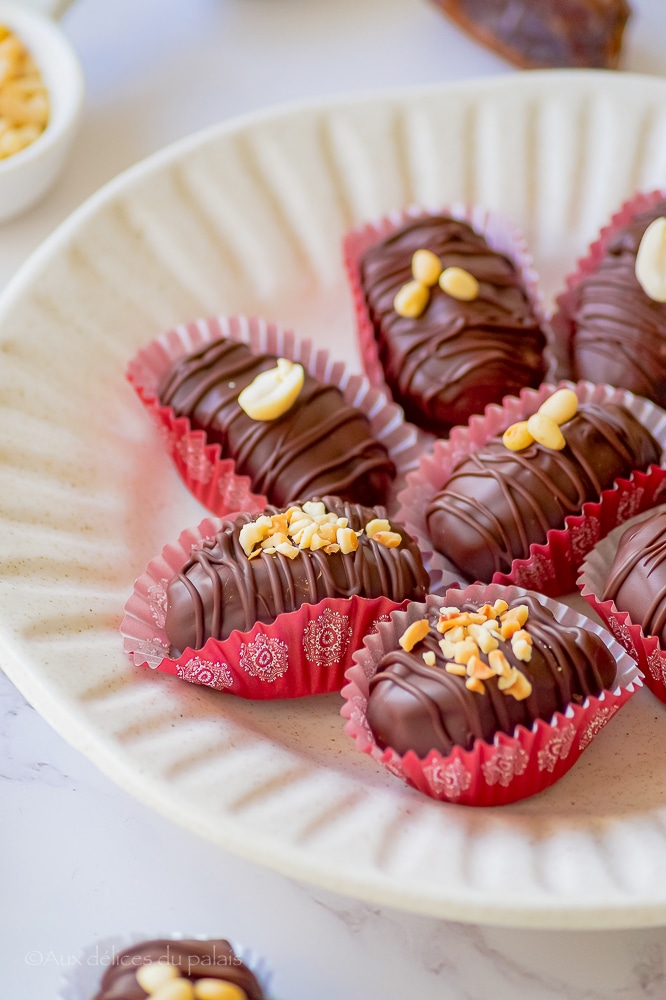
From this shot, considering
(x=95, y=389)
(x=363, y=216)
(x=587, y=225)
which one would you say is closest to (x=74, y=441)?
(x=95, y=389)

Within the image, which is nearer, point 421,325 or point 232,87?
point 421,325

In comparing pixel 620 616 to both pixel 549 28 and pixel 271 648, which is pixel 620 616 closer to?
pixel 271 648

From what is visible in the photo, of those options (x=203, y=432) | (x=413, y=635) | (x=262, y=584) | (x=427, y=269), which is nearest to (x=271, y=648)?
(x=262, y=584)

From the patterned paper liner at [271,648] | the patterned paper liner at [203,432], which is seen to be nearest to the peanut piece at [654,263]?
the patterned paper liner at [203,432]

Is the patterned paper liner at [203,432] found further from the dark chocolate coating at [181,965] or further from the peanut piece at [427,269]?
the dark chocolate coating at [181,965]

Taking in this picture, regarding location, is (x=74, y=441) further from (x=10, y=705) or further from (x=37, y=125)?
(x=37, y=125)
